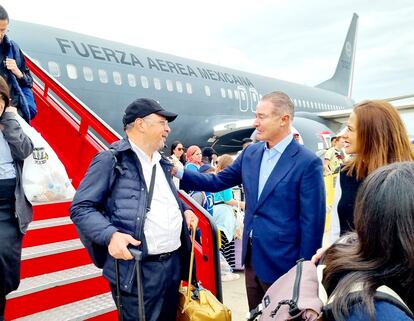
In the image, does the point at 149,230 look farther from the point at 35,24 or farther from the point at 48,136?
the point at 35,24

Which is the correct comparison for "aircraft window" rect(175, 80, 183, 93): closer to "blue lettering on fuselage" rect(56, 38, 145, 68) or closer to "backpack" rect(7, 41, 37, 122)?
"blue lettering on fuselage" rect(56, 38, 145, 68)

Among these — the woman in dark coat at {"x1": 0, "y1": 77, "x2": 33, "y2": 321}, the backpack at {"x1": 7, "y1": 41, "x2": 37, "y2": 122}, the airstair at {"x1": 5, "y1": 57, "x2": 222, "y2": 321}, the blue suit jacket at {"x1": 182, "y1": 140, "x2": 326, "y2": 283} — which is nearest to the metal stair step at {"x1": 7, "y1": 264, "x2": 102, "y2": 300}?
the airstair at {"x1": 5, "y1": 57, "x2": 222, "y2": 321}

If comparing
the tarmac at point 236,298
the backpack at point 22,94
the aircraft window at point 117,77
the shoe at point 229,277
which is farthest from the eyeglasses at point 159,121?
the aircraft window at point 117,77

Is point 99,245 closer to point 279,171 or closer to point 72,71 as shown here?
point 279,171

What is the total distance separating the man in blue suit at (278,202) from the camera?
7.53ft

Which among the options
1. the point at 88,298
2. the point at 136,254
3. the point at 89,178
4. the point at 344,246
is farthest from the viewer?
the point at 88,298

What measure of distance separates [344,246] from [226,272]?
3831mm

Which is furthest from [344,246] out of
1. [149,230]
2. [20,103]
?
[20,103]

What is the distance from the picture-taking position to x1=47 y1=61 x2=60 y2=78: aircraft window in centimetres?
777

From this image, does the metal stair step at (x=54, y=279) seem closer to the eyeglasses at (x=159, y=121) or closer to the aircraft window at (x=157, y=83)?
the eyeglasses at (x=159, y=121)

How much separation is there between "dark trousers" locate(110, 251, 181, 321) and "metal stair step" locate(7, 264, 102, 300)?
39.0 inches

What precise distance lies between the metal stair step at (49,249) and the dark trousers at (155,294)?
1.21m

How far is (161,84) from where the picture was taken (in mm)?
10250

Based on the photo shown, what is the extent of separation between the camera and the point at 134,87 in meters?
9.38
